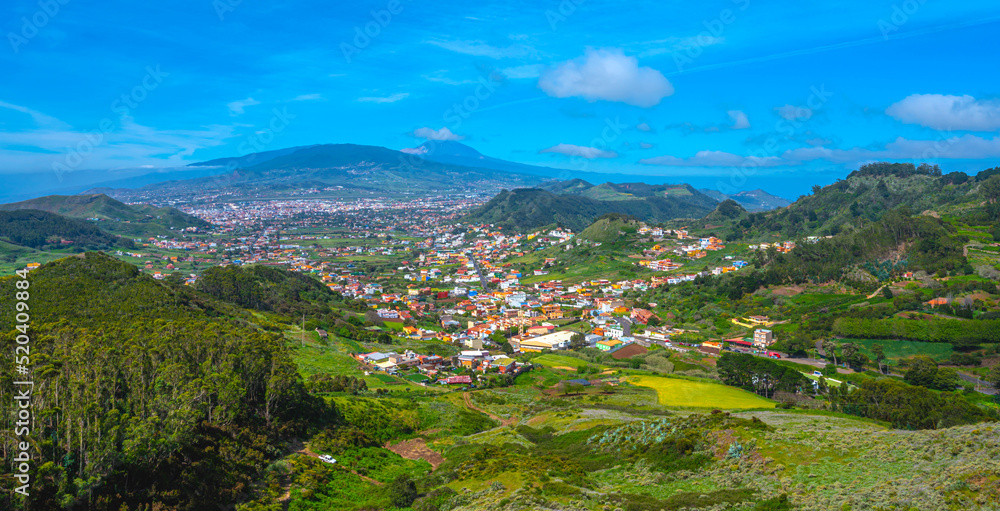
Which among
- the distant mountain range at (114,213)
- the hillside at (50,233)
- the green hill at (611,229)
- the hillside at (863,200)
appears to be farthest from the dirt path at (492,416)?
the distant mountain range at (114,213)

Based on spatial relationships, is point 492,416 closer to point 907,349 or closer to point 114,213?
point 907,349

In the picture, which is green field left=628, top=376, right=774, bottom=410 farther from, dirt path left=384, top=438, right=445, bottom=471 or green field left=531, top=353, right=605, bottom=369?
dirt path left=384, top=438, right=445, bottom=471

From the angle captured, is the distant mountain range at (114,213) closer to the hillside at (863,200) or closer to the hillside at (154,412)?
the hillside at (154,412)

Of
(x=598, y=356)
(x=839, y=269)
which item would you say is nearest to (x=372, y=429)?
(x=598, y=356)

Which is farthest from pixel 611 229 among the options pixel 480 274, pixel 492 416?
pixel 492 416

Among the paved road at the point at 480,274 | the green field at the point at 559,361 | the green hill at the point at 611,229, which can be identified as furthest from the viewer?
the green hill at the point at 611,229
